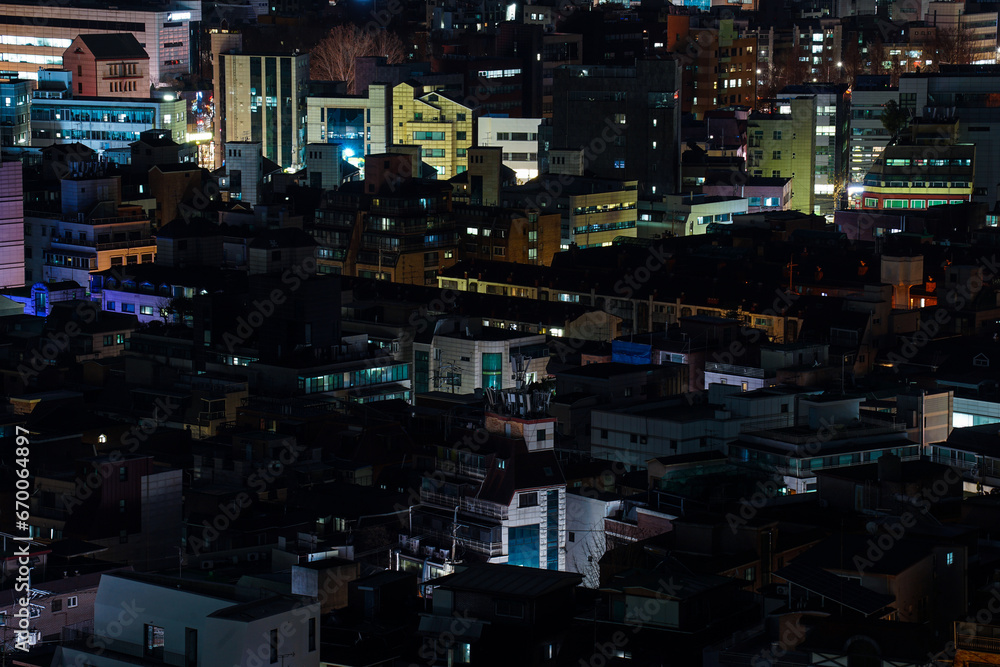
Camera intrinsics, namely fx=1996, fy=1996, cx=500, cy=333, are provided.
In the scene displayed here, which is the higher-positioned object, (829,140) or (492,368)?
(829,140)

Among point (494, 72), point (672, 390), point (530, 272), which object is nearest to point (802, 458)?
point (672, 390)

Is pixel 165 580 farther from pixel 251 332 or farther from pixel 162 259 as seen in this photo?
pixel 162 259

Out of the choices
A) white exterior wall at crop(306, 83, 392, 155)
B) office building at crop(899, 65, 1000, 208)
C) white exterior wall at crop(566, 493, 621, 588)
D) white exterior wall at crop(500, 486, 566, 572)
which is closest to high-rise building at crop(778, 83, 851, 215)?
office building at crop(899, 65, 1000, 208)

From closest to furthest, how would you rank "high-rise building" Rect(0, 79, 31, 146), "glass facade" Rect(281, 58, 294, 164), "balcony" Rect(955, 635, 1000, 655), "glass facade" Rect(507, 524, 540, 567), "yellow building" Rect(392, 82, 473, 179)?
"balcony" Rect(955, 635, 1000, 655) → "glass facade" Rect(507, 524, 540, 567) → "high-rise building" Rect(0, 79, 31, 146) → "yellow building" Rect(392, 82, 473, 179) → "glass facade" Rect(281, 58, 294, 164)

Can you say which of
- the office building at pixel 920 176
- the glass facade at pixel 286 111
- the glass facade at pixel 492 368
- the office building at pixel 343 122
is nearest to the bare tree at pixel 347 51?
the glass facade at pixel 286 111

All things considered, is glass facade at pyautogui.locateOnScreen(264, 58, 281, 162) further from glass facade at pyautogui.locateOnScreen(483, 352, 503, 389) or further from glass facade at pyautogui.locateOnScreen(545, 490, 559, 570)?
glass facade at pyautogui.locateOnScreen(545, 490, 559, 570)

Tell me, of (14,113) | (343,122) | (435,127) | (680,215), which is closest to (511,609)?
(680,215)

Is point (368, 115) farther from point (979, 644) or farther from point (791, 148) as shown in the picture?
point (979, 644)
